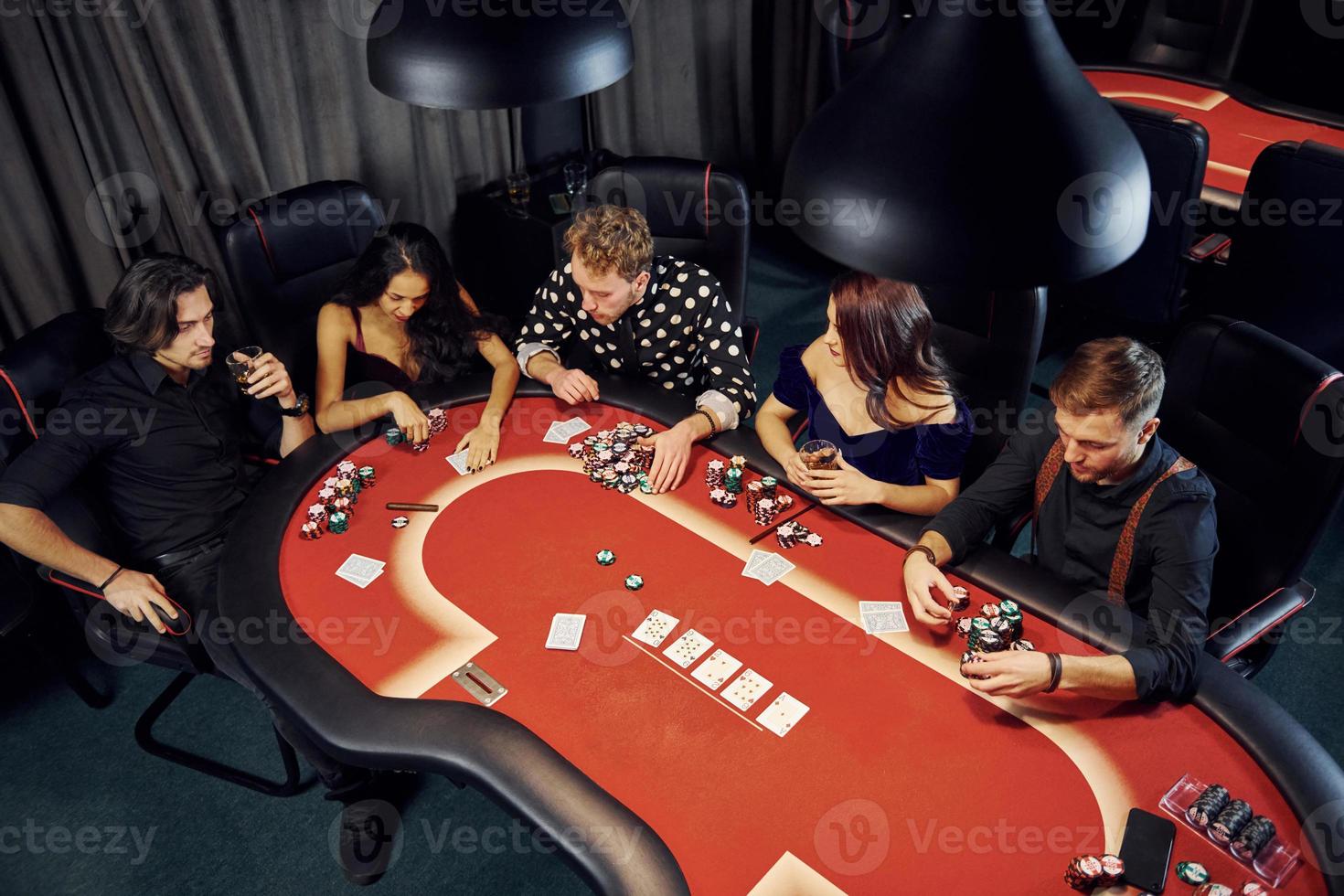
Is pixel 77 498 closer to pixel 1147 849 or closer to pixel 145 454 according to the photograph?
pixel 145 454

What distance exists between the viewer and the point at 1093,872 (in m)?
1.51

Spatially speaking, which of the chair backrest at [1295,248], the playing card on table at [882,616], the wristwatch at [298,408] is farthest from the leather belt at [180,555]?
the chair backrest at [1295,248]

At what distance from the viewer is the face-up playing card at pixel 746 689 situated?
187 cm

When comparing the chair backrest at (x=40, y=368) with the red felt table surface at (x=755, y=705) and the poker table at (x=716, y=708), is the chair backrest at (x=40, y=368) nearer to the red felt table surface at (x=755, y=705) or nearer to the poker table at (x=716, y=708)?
the poker table at (x=716, y=708)

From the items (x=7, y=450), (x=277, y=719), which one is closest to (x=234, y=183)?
(x=7, y=450)

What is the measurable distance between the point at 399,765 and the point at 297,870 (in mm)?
1058

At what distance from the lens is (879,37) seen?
15.0 feet

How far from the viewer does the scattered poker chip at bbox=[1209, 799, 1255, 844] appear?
1.57 m

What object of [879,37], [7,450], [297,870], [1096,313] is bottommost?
[297,870]

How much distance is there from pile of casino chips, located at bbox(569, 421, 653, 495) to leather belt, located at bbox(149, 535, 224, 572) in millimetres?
1092

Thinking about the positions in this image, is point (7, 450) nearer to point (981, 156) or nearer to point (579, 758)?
point (579, 758)

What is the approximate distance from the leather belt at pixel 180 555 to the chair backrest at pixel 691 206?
1695 millimetres

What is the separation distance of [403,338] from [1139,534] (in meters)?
2.23

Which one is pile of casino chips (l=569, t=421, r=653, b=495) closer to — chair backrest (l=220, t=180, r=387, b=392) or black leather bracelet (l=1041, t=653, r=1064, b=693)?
black leather bracelet (l=1041, t=653, r=1064, b=693)
